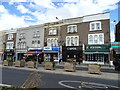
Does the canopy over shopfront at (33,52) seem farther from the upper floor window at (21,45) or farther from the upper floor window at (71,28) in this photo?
the upper floor window at (71,28)

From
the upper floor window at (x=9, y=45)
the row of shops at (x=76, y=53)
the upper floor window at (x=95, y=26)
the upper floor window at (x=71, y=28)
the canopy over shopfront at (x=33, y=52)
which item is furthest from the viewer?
the upper floor window at (x=9, y=45)

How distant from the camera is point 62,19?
3059 cm

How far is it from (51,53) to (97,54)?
11377 millimetres

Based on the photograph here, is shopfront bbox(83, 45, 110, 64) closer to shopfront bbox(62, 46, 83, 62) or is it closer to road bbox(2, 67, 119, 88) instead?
shopfront bbox(62, 46, 83, 62)

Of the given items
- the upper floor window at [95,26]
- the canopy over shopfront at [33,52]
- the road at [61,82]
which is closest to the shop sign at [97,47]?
the upper floor window at [95,26]

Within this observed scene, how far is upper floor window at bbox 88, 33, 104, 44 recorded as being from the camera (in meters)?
25.4

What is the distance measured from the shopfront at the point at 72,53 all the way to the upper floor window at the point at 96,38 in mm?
2888

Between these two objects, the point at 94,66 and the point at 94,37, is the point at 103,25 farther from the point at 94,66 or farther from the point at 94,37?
the point at 94,66

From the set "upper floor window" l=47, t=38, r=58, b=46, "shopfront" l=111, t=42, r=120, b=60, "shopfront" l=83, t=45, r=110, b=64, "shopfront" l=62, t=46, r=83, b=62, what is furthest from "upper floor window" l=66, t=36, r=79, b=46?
"shopfront" l=111, t=42, r=120, b=60

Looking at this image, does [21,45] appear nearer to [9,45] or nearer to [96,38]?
[9,45]

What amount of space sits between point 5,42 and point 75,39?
976 inches

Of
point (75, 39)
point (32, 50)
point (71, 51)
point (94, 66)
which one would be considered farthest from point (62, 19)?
point (94, 66)

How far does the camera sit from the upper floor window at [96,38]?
2541 centimetres

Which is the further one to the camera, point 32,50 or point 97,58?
point 32,50
